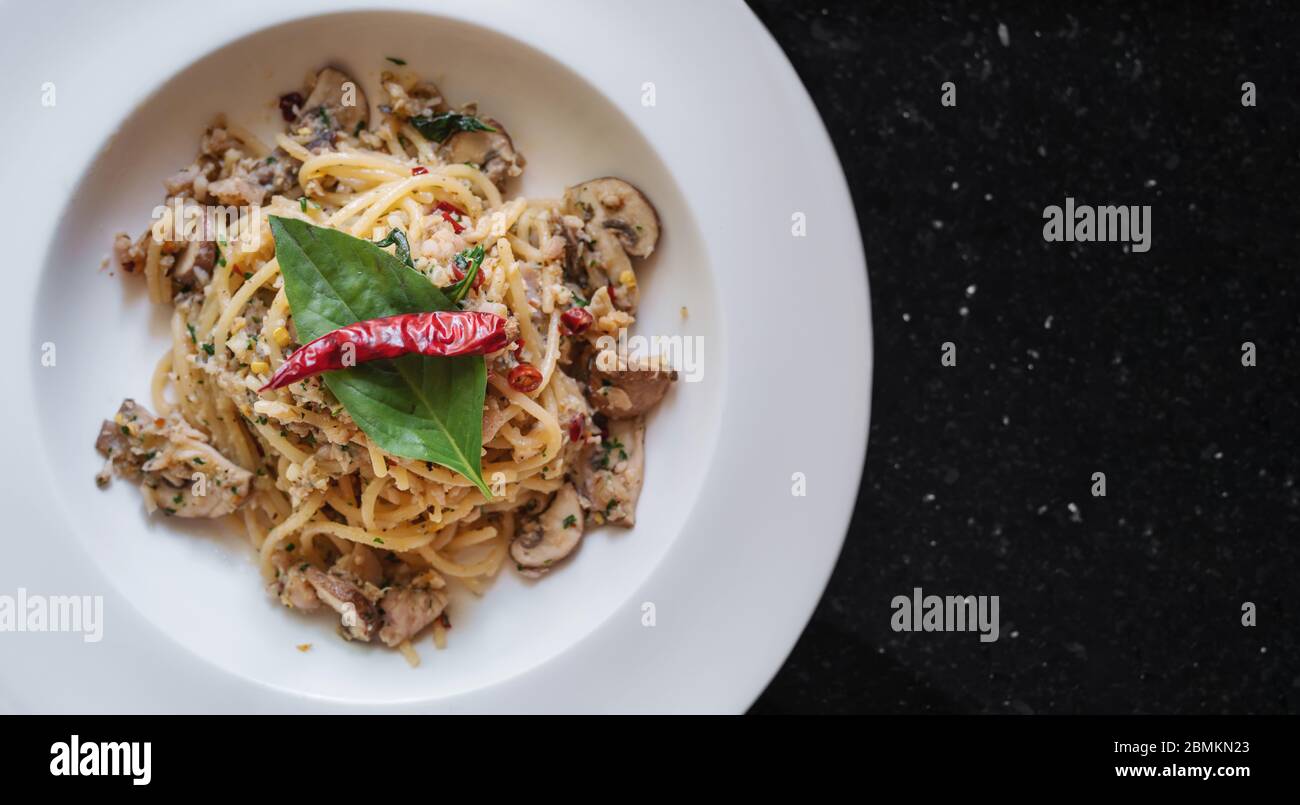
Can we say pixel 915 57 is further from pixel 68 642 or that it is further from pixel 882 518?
pixel 68 642

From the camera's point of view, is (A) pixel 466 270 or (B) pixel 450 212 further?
(B) pixel 450 212

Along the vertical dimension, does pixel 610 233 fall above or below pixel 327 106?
below

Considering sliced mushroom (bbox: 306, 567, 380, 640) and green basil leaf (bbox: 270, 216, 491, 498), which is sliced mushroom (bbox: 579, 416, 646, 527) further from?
sliced mushroom (bbox: 306, 567, 380, 640)

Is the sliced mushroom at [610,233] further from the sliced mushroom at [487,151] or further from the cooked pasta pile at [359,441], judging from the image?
the sliced mushroom at [487,151]

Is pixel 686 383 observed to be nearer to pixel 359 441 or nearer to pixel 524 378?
pixel 524 378

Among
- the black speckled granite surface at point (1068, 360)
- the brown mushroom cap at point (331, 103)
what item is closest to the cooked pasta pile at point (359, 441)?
the brown mushroom cap at point (331, 103)

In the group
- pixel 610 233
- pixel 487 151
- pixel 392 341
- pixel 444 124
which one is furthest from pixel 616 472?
pixel 444 124

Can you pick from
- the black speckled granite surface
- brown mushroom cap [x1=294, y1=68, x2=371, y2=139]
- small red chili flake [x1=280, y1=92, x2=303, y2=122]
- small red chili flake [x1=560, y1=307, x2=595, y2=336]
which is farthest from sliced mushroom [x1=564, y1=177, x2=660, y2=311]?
the black speckled granite surface

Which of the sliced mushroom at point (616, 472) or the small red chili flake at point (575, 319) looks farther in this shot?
the sliced mushroom at point (616, 472)
